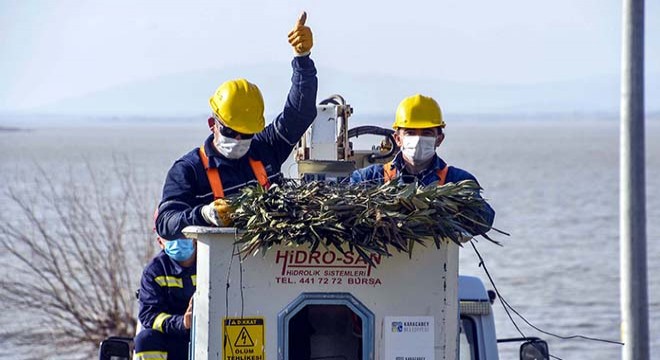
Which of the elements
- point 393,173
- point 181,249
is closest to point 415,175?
point 393,173

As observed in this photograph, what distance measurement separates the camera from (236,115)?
26.3 ft

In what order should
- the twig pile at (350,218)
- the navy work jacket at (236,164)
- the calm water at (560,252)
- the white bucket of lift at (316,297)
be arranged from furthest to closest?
1. the calm water at (560,252)
2. the navy work jacket at (236,164)
3. the white bucket of lift at (316,297)
4. the twig pile at (350,218)

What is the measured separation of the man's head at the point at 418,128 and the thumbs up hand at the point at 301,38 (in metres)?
0.62

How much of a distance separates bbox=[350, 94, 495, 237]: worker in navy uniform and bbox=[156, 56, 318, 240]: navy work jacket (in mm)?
483

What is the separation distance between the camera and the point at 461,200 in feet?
24.0

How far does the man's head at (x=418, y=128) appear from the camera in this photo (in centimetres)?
852

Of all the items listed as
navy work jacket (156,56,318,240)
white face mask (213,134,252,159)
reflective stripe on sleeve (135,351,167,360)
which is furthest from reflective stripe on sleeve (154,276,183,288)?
white face mask (213,134,252,159)

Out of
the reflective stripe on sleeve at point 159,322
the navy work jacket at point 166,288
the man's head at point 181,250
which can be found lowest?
the reflective stripe on sleeve at point 159,322

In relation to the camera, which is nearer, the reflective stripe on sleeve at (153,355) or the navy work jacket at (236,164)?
the navy work jacket at (236,164)

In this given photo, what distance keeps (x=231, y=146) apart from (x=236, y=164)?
182mm

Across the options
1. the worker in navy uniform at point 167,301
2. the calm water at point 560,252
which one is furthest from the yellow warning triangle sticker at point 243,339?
the calm water at point 560,252

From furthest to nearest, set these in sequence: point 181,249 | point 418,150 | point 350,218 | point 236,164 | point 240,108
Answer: point 418,150 < point 181,249 < point 236,164 < point 240,108 < point 350,218

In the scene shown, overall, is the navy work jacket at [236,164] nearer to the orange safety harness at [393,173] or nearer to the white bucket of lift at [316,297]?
the white bucket of lift at [316,297]

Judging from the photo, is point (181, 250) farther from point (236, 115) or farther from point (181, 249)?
point (236, 115)
